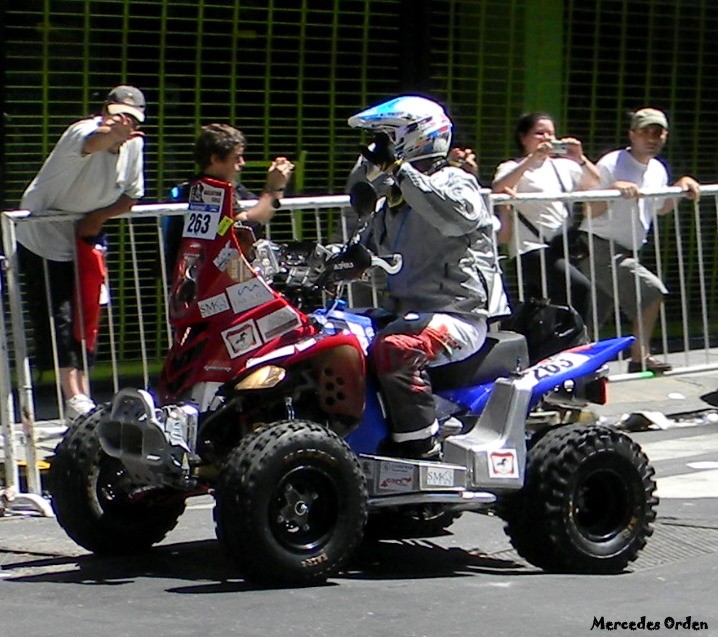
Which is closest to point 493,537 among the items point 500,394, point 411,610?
point 500,394

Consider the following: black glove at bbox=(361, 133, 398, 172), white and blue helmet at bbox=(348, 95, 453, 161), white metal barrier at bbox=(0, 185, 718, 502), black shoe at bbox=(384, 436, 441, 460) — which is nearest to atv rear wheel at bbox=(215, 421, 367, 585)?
black shoe at bbox=(384, 436, 441, 460)

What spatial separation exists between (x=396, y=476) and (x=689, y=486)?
104 inches

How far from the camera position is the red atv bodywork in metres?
6.50

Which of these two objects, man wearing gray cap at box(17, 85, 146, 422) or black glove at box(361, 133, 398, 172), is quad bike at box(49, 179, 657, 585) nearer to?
black glove at box(361, 133, 398, 172)

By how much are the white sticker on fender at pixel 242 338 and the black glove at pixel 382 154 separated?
0.78 m

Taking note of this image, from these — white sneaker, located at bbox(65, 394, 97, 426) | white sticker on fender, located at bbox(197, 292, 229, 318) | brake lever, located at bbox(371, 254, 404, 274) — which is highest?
brake lever, located at bbox(371, 254, 404, 274)

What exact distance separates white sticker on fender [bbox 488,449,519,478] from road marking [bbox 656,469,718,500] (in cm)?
193

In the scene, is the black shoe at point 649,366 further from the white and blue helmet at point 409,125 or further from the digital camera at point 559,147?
the white and blue helmet at point 409,125

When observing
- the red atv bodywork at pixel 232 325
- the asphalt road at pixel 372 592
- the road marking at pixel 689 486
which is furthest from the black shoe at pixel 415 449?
the road marking at pixel 689 486

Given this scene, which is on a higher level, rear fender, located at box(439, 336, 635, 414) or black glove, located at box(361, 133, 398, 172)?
black glove, located at box(361, 133, 398, 172)

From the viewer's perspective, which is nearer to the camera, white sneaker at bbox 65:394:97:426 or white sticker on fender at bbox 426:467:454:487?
white sticker on fender at bbox 426:467:454:487

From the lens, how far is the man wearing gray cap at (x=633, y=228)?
10695 mm

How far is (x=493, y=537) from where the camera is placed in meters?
7.50

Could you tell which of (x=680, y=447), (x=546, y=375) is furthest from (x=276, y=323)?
(x=680, y=447)
